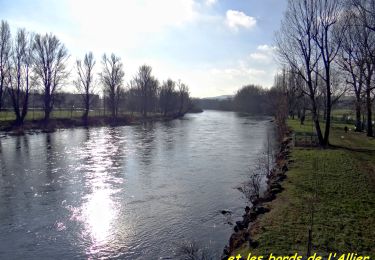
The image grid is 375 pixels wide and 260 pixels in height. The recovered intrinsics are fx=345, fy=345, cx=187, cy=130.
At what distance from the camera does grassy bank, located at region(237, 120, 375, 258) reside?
832 cm

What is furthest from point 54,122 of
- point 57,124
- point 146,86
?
point 146,86

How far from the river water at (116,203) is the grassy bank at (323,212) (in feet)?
5.53

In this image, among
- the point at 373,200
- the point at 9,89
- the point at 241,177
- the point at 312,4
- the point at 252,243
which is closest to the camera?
the point at 252,243

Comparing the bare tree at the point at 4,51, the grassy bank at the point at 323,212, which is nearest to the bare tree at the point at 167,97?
the bare tree at the point at 4,51

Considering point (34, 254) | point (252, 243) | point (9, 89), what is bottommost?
point (34, 254)

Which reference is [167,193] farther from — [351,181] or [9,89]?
[9,89]

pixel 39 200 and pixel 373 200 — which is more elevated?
pixel 373 200

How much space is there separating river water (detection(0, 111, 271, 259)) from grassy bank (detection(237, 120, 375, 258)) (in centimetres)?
169

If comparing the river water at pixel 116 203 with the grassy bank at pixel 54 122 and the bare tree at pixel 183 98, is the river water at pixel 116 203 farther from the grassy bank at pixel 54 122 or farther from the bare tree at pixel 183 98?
the bare tree at pixel 183 98

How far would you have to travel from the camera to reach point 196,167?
851 inches

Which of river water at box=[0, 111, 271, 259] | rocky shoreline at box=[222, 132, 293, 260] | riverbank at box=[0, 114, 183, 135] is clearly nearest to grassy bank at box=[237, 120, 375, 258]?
rocky shoreline at box=[222, 132, 293, 260]

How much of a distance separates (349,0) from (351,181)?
14.7m

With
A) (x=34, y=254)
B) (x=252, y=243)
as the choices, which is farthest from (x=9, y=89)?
(x=252, y=243)

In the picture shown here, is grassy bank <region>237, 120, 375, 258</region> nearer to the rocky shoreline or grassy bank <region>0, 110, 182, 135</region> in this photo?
the rocky shoreline
